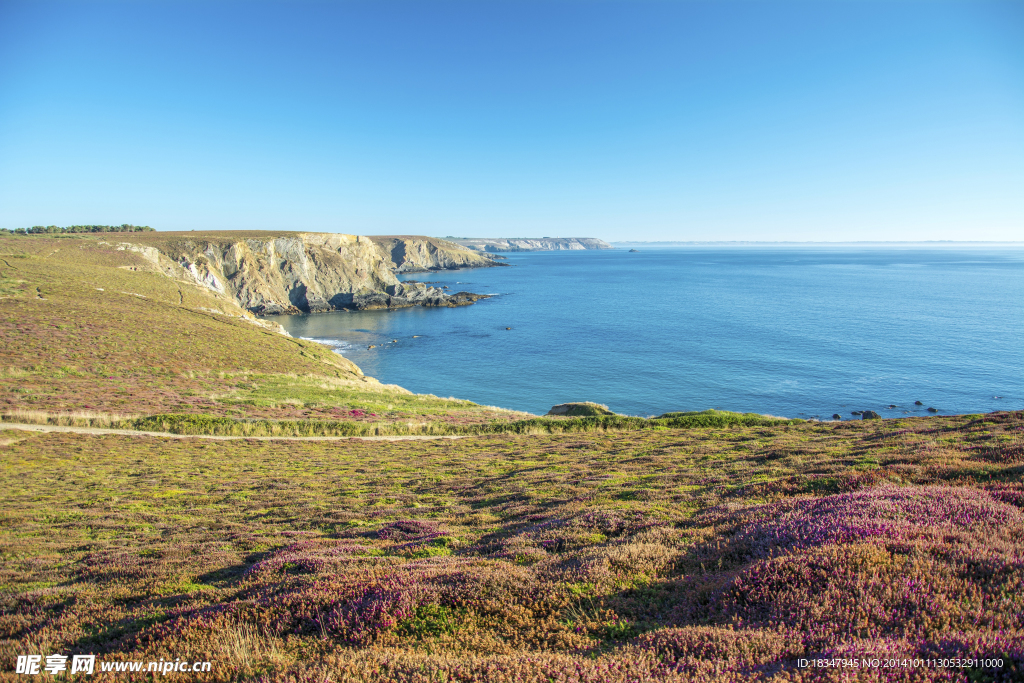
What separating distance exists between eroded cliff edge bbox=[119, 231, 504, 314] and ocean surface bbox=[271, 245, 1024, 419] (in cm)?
991

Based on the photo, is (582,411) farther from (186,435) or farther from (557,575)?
(557,575)

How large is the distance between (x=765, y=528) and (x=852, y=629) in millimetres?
3172

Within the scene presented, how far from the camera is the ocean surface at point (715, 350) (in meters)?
57.9

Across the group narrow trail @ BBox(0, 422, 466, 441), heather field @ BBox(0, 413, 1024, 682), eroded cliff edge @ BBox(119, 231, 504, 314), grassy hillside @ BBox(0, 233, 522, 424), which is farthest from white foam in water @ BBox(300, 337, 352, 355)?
heather field @ BBox(0, 413, 1024, 682)

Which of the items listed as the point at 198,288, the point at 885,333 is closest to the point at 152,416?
the point at 198,288

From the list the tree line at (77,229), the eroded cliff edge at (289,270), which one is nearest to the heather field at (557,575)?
the eroded cliff edge at (289,270)

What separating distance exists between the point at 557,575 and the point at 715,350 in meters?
81.1

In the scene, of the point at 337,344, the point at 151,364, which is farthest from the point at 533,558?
the point at 337,344

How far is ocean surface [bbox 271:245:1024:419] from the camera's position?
57.9 meters

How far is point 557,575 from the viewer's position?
7.16 meters

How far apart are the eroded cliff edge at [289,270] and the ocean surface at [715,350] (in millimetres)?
9910

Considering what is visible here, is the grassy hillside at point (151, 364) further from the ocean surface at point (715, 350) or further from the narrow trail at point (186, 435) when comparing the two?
the ocean surface at point (715, 350)

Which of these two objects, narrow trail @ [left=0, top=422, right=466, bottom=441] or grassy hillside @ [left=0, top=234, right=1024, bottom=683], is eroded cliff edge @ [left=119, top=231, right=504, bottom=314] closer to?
narrow trail @ [left=0, top=422, right=466, bottom=441]

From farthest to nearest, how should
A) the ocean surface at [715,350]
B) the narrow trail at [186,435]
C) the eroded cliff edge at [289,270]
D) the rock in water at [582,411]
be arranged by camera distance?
the eroded cliff edge at [289,270], the ocean surface at [715,350], the rock in water at [582,411], the narrow trail at [186,435]
